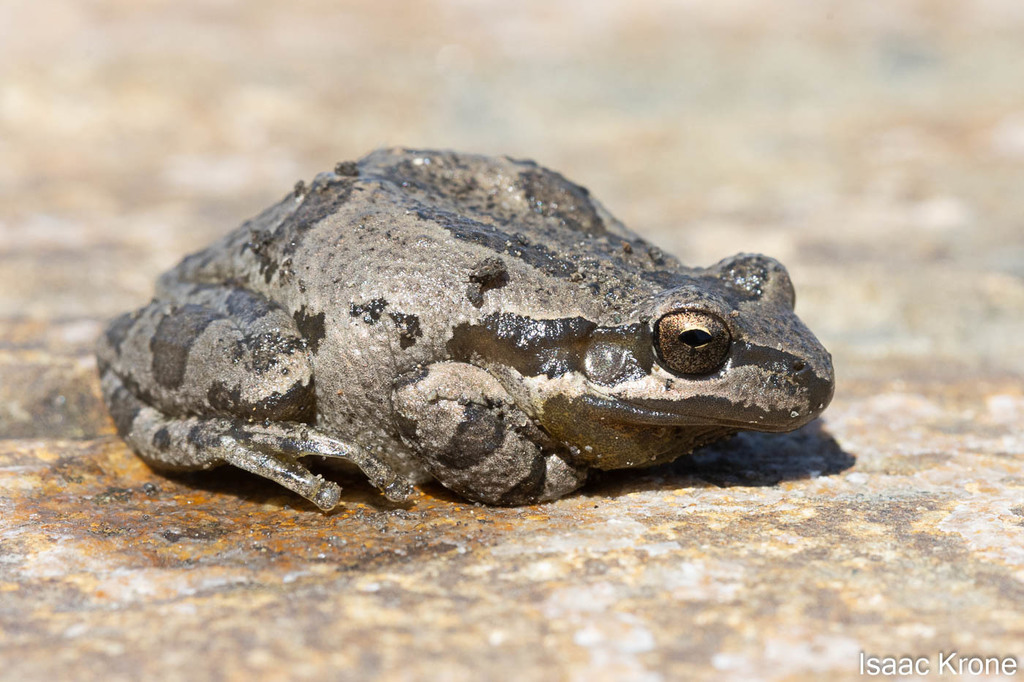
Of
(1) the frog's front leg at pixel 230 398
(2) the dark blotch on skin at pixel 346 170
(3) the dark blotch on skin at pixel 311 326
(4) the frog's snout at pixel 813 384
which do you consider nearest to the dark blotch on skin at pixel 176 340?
(1) the frog's front leg at pixel 230 398

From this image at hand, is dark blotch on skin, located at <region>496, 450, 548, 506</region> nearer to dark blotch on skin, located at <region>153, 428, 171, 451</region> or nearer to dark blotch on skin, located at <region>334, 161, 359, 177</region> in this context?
dark blotch on skin, located at <region>153, 428, 171, 451</region>

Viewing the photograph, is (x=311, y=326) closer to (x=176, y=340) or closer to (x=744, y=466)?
(x=176, y=340)

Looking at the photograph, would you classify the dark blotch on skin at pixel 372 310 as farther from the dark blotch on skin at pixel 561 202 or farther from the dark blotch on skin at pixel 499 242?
the dark blotch on skin at pixel 561 202

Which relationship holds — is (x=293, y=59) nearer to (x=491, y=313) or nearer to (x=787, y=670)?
(x=491, y=313)

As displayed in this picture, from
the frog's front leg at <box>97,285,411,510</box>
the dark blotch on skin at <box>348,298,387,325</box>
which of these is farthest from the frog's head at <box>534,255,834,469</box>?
the frog's front leg at <box>97,285,411,510</box>

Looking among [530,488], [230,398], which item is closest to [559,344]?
[530,488]
